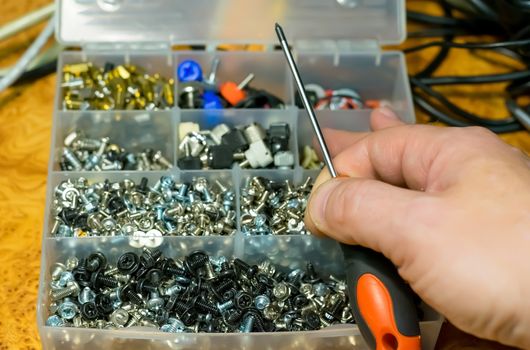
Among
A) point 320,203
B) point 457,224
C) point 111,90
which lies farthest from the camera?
point 111,90

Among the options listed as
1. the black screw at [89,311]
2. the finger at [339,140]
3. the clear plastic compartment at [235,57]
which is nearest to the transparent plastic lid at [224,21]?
the clear plastic compartment at [235,57]

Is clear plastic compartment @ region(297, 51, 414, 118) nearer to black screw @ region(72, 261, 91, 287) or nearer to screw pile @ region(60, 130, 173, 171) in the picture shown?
screw pile @ region(60, 130, 173, 171)

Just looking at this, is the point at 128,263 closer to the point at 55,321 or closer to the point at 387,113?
the point at 55,321

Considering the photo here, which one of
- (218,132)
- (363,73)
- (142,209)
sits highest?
(363,73)

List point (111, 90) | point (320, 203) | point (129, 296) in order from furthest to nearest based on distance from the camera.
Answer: point (111, 90)
point (129, 296)
point (320, 203)

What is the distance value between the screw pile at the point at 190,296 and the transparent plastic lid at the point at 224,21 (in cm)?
38

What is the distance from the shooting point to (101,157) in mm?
1084

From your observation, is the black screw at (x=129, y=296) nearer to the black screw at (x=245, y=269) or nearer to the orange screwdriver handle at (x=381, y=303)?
the black screw at (x=245, y=269)

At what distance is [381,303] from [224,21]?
58 centimetres

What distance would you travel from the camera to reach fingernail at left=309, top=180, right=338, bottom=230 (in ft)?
2.66

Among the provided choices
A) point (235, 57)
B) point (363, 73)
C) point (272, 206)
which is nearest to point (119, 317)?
point (272, 206)

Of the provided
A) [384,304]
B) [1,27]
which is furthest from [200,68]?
[384,304]

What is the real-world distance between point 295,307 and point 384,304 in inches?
7.9

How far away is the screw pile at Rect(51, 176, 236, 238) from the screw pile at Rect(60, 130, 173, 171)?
5 cm
